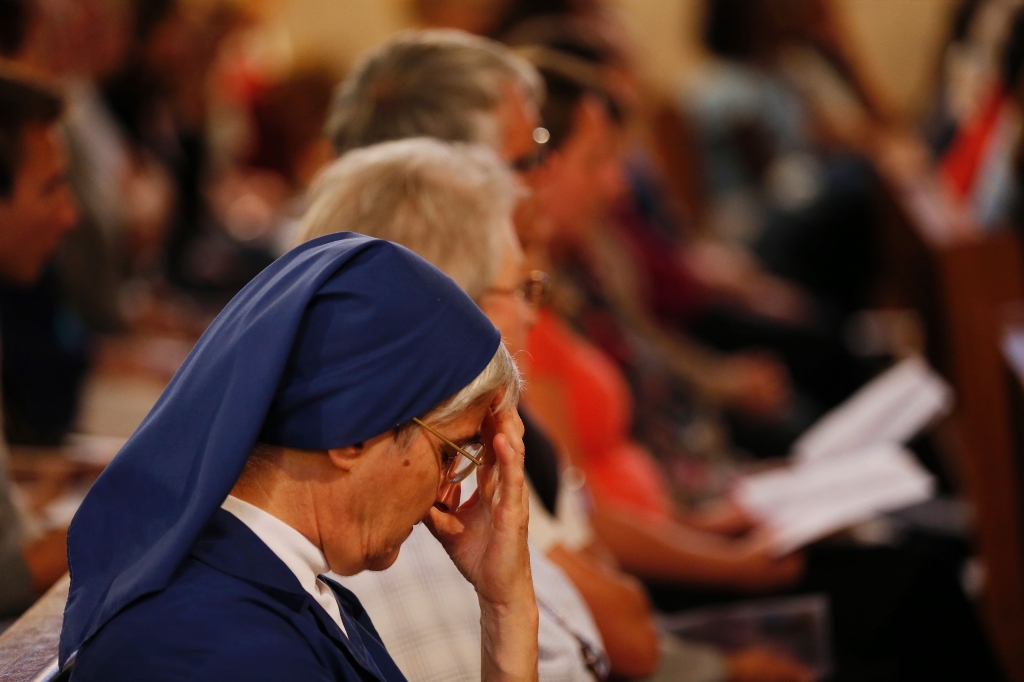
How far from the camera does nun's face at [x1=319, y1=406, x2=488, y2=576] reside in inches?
41.7

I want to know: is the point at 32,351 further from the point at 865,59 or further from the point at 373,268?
the point at 865,59

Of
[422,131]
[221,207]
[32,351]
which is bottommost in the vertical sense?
[221,207]

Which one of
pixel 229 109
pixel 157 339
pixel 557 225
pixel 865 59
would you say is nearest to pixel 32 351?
pixel 157 339

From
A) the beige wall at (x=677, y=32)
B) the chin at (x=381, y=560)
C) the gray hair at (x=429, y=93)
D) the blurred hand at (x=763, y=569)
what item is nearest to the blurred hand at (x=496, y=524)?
the chin at (x=381, y=560)

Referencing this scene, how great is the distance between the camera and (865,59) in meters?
7.55

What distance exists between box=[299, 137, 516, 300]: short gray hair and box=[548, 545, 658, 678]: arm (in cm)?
58

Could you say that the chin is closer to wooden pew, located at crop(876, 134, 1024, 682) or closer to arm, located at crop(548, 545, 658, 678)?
arm, located at crop(548, 545, 658, 678)

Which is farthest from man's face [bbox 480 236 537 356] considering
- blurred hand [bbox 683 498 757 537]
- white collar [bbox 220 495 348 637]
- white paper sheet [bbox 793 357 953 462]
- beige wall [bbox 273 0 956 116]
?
beige wall [bbox 273 0 956 116]

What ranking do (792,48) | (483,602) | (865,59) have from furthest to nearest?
(865,59)
(792,48)
(483,602)

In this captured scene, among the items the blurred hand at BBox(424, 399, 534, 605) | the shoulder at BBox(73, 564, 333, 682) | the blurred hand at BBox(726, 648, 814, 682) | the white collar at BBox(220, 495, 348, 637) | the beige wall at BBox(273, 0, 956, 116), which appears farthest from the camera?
the beige wall at BBox(273, 0, 956, 116)

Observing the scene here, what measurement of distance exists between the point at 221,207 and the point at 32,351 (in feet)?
9.21

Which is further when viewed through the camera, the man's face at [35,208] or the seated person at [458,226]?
the man's face at [35,208]

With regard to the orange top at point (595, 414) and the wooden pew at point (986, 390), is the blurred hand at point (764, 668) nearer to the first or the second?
the orange top at point (595, 414)

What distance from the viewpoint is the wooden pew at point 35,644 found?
1.08 meters
